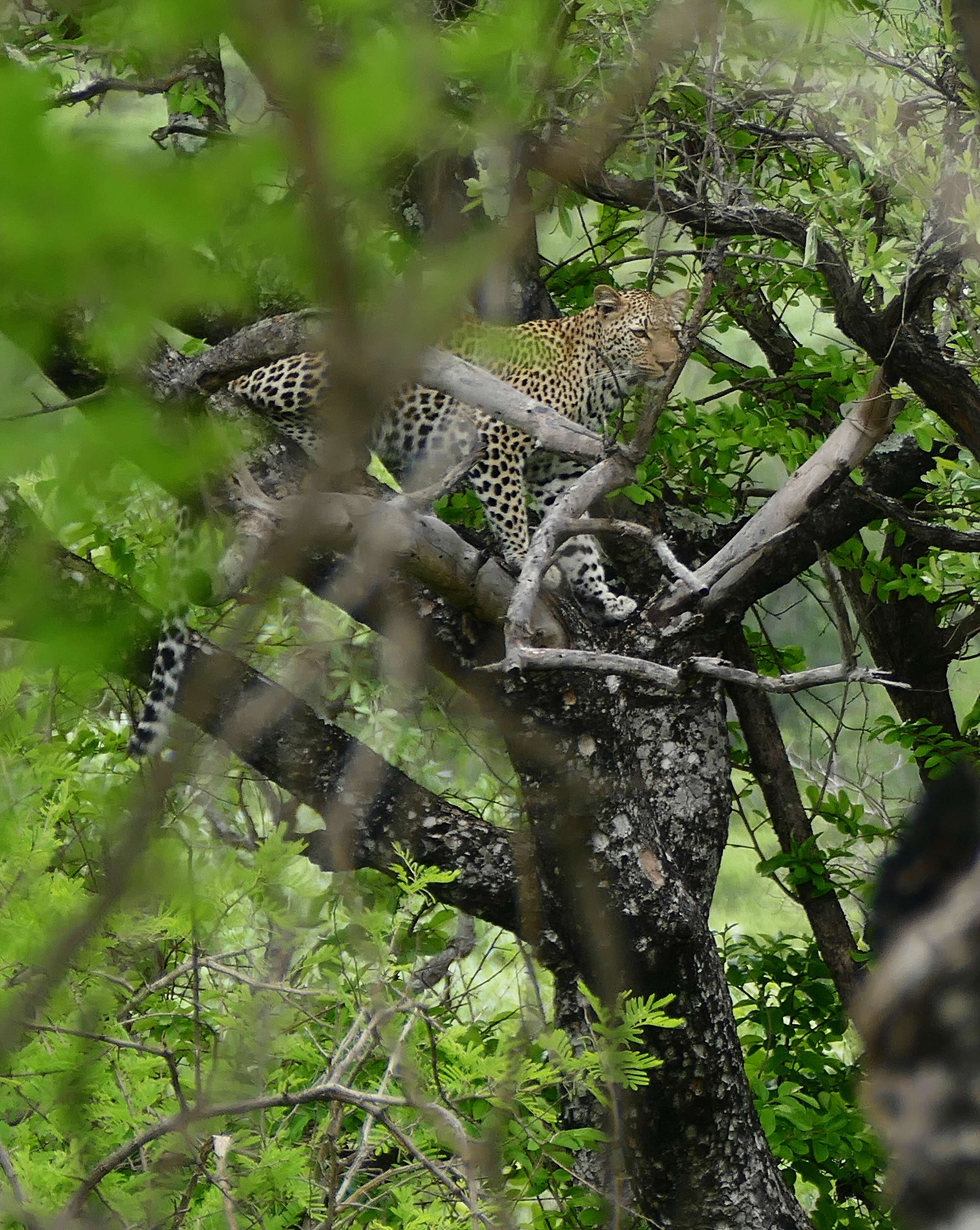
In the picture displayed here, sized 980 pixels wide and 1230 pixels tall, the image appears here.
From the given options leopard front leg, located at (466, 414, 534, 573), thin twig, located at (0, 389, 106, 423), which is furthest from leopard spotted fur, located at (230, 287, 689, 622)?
thin twig, located at (0, 389, 106, 423)

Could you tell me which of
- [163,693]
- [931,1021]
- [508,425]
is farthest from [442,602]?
[931,1021]

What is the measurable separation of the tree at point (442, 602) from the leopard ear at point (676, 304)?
0.11 meters

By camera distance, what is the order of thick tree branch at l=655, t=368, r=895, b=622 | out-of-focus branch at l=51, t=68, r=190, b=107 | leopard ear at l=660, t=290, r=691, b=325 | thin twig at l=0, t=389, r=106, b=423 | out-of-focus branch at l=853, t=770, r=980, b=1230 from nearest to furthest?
1. out-of-focus branch at l=853, t=770, r=980, b=1230
2. thin twig at l=0, t=389, r=106, b=423
3. out-of-focus branch at l=51, t=68, r=190, b=107
4. thick tree branch at l=655, t=368, r=895, b=622
5. leopard ear at l=660, t=290, r=691, b=325

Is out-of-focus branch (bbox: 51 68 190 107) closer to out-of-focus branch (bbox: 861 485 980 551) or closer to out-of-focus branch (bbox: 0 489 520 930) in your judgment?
out-of-focus branch (bbox: 0 489 520 930)

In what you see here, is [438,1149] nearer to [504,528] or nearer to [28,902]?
[28,902]

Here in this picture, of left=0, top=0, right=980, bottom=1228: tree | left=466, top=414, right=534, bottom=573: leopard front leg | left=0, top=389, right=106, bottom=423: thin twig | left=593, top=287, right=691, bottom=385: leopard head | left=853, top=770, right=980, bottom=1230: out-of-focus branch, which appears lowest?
left=853, top=770, right=980, bottom=1230: out-of-focus branch

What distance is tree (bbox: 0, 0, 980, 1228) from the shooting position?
3.01ft

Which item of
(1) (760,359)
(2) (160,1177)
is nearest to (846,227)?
(2) (160,1177)

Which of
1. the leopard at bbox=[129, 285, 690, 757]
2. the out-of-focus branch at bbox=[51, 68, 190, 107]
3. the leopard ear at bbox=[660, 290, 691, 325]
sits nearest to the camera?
the out-of-focus branch at bbox=[51, 68, 190, 107]

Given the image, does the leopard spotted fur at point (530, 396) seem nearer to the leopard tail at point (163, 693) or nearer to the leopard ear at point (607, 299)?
the leopard ear at point (607, 299)

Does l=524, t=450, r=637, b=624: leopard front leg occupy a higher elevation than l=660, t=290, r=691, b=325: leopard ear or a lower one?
lower

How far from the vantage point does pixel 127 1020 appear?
2697 mm

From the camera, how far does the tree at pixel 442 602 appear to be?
92 cm

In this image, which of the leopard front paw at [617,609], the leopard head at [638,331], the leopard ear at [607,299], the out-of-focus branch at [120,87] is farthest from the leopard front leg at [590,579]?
the out-of-focus branch at [120,87]
